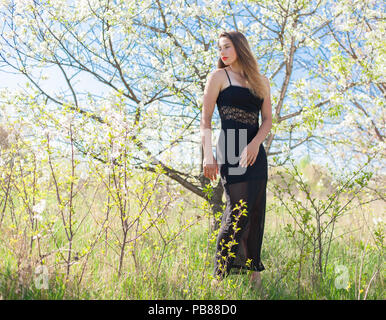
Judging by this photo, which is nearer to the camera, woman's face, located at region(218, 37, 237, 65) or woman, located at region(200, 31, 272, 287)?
woman, located at region(200, 31, 272, 287)

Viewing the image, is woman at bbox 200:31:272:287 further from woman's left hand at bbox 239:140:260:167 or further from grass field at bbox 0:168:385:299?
grass field at bbox 0:168:385:299

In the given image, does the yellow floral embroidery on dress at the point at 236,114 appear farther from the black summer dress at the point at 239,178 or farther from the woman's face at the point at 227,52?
the woman's face at the point at 227,52

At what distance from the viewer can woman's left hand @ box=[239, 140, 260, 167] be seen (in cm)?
289

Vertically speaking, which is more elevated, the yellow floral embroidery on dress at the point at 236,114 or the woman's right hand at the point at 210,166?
the yellow floral embroidery on dress at the point at 236,114

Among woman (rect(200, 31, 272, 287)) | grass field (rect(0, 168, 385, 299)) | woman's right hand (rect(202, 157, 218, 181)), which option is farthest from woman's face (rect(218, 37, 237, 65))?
grass field (rect(0, 168, 385, 299))

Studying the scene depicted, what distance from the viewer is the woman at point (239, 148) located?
293 cm

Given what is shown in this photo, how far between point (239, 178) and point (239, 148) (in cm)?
24

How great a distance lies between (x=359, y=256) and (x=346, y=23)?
287 cm

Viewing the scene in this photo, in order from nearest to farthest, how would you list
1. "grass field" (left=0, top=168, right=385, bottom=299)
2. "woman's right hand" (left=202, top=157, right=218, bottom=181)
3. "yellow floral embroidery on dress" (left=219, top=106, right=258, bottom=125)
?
1. "grass field" (left=0, top=168, right=385, bottom=299)
2. "woman's right hand" (left=202, top=157, right=218, bottom=181)
3. "yellow floral embroidery on dress" (left=219, top=106, right=258, bottom=125)

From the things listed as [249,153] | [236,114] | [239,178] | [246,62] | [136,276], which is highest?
[246,62]

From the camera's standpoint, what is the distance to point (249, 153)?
9.51ft

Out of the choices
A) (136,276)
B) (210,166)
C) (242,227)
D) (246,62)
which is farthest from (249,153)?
(136,276)

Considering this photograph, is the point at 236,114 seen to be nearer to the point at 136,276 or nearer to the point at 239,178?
the point at 239,178

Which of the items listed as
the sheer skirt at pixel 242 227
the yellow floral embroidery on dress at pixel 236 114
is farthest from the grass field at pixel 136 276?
the yellow floral embroidery on dress at pixel 236 114
